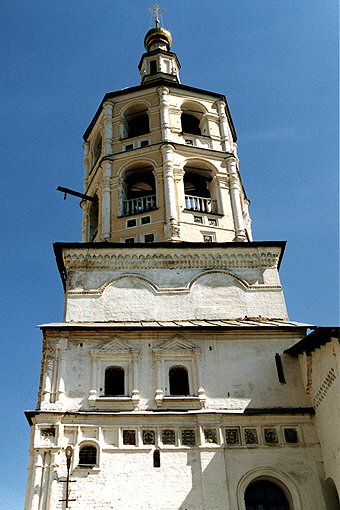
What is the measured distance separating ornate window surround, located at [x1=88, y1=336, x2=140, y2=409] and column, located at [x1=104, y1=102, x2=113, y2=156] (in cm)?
730

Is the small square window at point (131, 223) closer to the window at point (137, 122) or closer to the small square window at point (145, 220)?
the small square window at point (145, 220)

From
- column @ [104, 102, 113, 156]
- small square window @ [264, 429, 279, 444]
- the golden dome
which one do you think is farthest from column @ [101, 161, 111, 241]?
the golden dome

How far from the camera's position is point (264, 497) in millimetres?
14000

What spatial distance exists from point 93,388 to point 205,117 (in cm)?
1079

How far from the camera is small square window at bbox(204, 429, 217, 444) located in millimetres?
14312

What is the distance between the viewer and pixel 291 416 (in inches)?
581

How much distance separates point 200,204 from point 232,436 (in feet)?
24.7

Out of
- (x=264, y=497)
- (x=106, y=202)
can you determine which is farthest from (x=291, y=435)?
(x=106, y=202)

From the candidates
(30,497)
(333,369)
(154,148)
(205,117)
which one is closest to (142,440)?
(30,497)

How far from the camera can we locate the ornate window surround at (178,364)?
14852 millimetres

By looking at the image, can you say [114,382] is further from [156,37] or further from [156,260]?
[156,37]

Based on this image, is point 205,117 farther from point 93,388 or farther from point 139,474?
point 139,474

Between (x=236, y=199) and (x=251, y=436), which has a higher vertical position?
(x=236, y=199)

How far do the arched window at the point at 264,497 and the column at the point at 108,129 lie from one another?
11.2 meters
